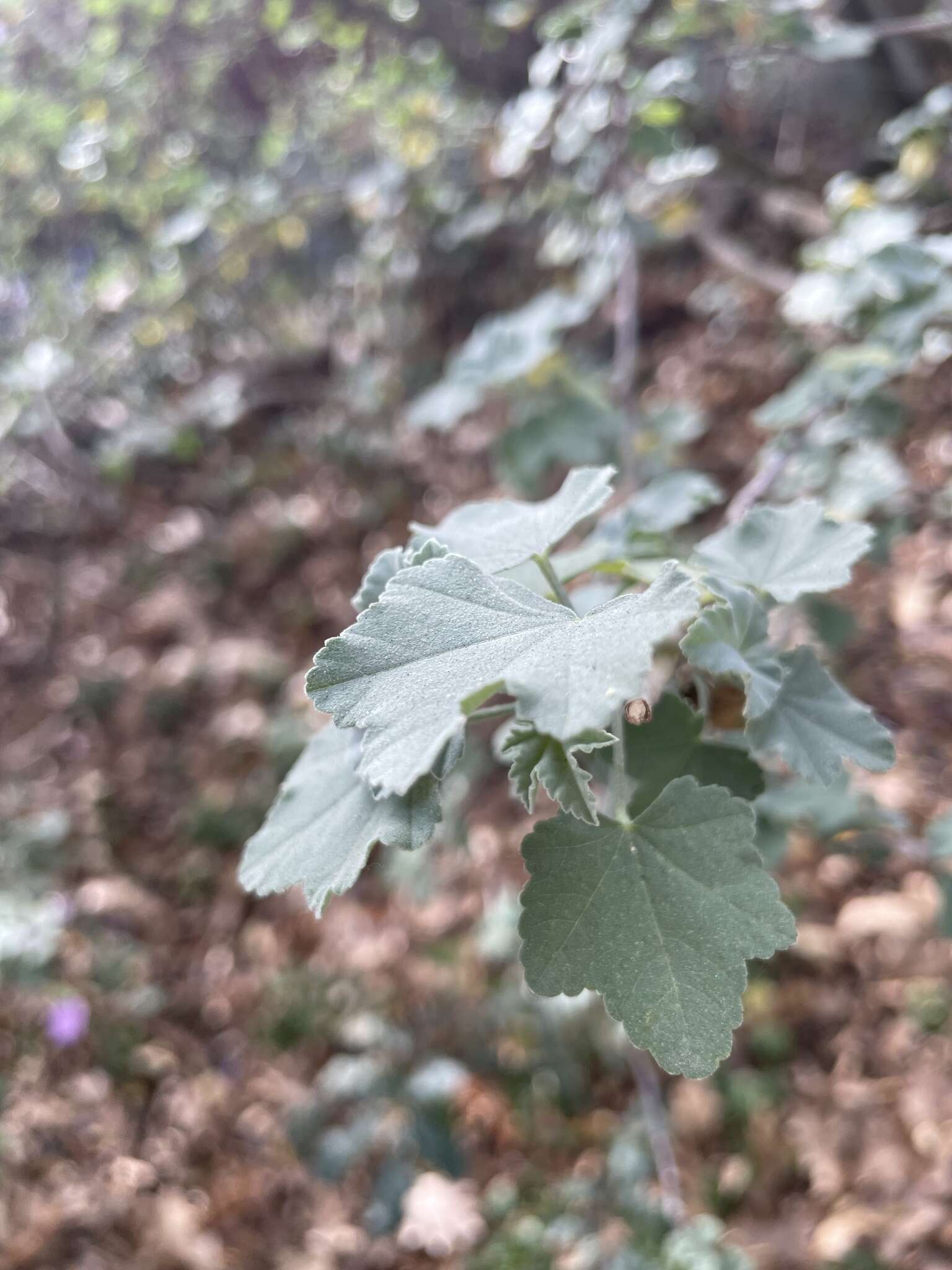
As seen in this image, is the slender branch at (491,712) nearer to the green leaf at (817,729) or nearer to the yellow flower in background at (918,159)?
the green leaf at (817,729)

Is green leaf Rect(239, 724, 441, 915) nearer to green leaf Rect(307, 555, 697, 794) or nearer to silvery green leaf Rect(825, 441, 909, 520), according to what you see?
green leaf Rect(307, 555, 697, 794)

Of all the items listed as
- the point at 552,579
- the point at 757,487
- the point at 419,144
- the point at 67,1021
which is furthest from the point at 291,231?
the point at 552,579

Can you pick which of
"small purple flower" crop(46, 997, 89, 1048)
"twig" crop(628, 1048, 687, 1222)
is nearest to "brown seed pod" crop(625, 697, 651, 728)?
"twig" crop(628, 1048, 687, 1222)

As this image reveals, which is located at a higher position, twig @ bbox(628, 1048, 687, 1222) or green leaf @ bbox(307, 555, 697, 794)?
green leaf @ bbox(307, 555, 697, 794)

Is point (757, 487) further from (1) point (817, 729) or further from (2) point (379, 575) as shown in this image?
(2) point (379, 575)

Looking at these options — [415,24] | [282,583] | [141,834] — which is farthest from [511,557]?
[282,583]

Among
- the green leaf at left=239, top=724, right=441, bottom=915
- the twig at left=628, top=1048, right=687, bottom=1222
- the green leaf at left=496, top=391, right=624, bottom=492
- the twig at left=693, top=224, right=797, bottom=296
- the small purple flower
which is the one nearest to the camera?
the green leaf at left=239, top=724, right=441, bottom=915
